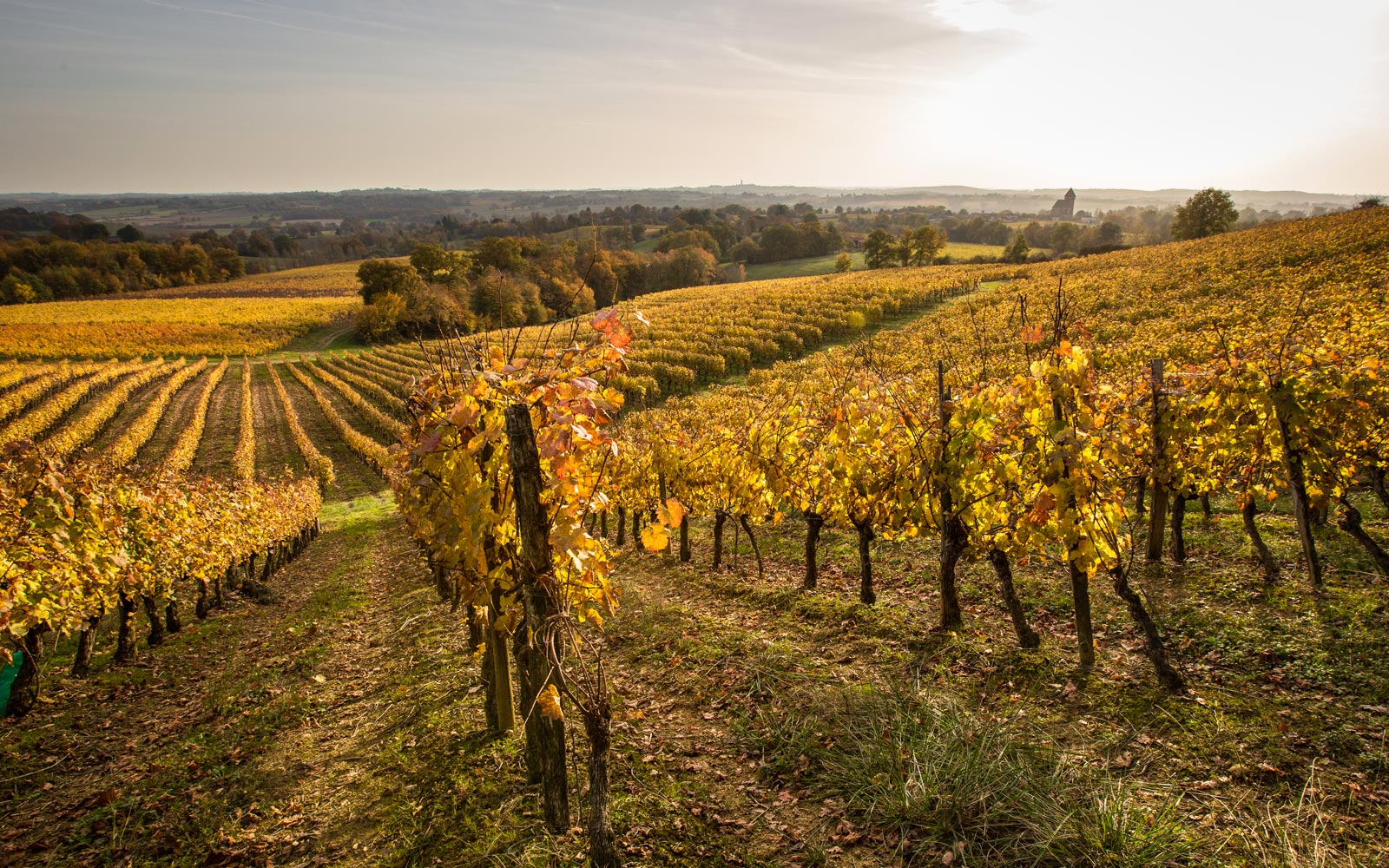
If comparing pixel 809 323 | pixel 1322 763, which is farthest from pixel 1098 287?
pixel 1322 763

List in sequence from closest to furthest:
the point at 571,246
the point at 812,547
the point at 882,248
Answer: the point at 812,547 < the point at 882,248 < the point at 571,246

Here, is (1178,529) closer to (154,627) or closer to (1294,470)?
(1294,470)

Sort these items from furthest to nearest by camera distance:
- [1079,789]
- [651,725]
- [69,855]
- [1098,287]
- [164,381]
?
[164,381]
[1098,287]
[651,725]
[69,855]
[1079,789]

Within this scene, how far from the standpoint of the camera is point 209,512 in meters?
12.1

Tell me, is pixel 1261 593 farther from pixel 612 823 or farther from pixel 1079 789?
pixel 612 823

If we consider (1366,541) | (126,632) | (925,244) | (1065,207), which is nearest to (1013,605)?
(1366,541)

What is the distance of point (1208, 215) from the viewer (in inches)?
2665

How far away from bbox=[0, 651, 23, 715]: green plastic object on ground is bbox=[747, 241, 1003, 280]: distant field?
88664 millimetres

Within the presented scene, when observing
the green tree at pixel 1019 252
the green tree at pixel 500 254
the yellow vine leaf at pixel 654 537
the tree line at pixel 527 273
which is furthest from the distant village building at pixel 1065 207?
the yellow vine leaf at pixel 654 537

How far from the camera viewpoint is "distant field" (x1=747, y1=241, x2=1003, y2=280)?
92.9 meters

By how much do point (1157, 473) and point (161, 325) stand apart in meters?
87.2

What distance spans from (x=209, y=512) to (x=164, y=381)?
48.4 meters

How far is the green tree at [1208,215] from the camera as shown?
66812 mm

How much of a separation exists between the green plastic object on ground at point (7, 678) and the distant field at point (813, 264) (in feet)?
291
